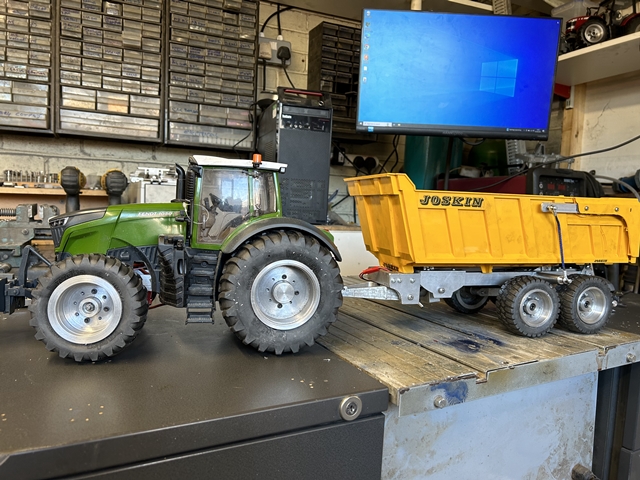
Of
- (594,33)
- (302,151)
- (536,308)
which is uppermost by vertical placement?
(594,33)

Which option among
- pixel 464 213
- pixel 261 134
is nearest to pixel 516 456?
pixel 464 213

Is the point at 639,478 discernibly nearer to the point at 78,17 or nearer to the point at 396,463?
the point at 396,463

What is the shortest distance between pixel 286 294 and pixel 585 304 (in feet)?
4.18

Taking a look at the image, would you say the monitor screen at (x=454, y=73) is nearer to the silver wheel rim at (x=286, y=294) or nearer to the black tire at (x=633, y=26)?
the black tire at (x=633, y=26)

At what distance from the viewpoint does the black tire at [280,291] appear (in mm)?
1321

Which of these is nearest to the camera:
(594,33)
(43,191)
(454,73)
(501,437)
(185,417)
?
(185,417)

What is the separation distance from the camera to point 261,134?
Result: 3.59m

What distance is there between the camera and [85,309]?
4.12ft

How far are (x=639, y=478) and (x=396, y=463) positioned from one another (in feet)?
4.11

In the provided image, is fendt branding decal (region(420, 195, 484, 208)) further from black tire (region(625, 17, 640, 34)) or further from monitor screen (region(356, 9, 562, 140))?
black tire (region(625, 17, 640, 34))

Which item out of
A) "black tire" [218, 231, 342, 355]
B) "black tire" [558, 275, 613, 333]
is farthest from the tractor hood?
"black tire" [558, 275, 613, 333]

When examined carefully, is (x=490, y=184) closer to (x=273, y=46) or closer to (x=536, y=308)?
(x=536, y=308)

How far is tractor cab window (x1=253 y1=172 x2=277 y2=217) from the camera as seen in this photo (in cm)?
160

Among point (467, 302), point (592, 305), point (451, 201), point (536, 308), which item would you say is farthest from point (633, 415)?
point (451, 201)
